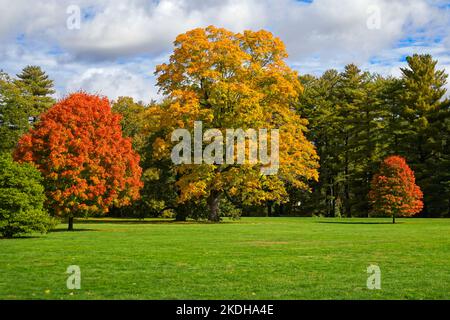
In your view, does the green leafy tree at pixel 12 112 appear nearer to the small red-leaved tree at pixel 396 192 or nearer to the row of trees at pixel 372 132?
the row of trees at pixel 372 132

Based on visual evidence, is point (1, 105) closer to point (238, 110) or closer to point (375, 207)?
point (238, 110)

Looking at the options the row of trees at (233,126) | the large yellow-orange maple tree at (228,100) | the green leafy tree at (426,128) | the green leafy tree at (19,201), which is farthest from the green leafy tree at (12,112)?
the green leafy tree at (426,128)

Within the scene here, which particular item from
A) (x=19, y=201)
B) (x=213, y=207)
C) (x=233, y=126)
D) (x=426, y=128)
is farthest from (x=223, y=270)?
(x=426, y=128)

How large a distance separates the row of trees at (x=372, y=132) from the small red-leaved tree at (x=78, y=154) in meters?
34.5

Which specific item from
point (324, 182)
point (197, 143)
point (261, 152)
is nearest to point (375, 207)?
point (261, 152)

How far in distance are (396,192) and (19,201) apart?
96.5ft

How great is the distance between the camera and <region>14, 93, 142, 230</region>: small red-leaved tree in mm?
31000

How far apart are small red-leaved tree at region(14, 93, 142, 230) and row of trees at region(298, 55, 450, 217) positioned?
34.5m

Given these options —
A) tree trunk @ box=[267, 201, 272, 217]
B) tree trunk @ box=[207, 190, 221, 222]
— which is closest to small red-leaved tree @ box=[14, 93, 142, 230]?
tree trunk @ box=[207, 190, 221, 222]

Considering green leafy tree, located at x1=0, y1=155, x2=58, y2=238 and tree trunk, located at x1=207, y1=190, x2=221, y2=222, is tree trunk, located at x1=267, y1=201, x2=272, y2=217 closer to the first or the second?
tree trunk, located at x1=207, y1=190, x2=221, y2=222

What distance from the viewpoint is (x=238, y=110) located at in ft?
134

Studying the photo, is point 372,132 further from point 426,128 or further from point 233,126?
point 233,126

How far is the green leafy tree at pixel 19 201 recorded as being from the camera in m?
25.4
